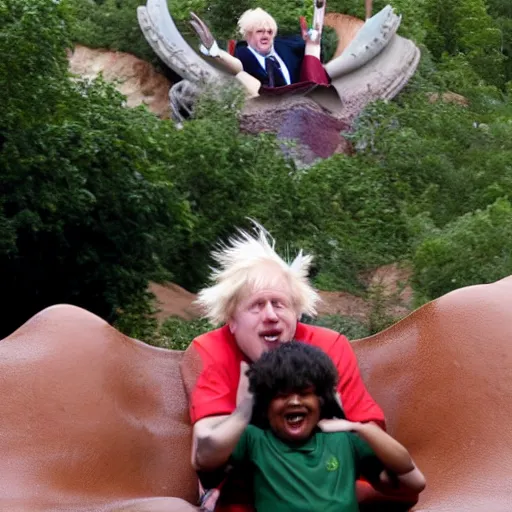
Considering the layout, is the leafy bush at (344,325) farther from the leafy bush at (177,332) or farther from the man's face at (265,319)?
the man's face at (265,319)

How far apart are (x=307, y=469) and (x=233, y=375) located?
0.55 m

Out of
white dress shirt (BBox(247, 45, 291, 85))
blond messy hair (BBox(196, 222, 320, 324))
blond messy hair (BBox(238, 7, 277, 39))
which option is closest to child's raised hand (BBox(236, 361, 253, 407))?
blond messy hair (BBox(196, 222, 320, 324))

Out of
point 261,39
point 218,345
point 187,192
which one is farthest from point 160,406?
point 261,39

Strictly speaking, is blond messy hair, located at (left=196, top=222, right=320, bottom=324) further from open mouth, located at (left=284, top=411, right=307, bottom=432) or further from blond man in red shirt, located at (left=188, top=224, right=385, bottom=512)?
open mouth, located at (left=284, top=411, right=307, bottom=432)

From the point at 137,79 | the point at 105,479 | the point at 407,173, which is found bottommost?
the point at 137,79

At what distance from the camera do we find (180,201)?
7.73 m

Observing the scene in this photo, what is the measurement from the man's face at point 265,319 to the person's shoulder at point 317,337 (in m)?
0.06

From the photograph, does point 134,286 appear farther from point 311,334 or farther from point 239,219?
point 311,334

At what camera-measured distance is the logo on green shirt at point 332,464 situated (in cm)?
368

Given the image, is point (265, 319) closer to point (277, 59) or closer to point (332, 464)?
point (332, 464)

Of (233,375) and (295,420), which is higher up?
(295,420)

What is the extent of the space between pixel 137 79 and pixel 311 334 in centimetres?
853

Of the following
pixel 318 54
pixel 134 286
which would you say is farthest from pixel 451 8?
pixel 134 286

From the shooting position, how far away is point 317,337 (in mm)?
4207
